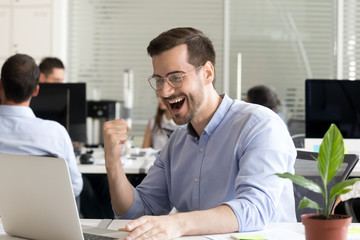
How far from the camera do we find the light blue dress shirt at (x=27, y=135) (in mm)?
3008

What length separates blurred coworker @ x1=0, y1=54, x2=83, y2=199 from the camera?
9.89 ft

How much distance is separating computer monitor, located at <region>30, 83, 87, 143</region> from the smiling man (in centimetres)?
189

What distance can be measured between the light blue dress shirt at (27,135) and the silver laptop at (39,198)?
1402mm

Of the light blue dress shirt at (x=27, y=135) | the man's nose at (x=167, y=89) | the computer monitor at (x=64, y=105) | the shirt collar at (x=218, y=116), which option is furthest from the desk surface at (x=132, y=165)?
the man's nose at (x=167, y=89)

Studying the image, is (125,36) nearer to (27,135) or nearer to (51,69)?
(51,69)

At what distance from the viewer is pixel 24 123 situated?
3.04 meters

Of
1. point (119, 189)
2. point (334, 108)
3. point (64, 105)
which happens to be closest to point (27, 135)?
point (64, 105)

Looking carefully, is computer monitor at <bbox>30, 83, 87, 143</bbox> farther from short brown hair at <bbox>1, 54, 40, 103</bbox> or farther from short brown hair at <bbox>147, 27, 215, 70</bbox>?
short brown hair at <bbox>147, 27, 215, 70</bbox>

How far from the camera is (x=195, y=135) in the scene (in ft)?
6.96

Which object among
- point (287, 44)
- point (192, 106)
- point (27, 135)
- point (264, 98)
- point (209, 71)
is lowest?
point (27, 135)

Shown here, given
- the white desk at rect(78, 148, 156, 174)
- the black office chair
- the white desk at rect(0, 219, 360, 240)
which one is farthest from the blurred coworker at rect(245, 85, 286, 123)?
the white desk at rect(0, 219, 360, 240)

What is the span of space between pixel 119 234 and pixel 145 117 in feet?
17.1

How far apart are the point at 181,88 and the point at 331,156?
2.62ft

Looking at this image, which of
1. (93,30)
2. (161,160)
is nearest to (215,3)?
(93,30)
